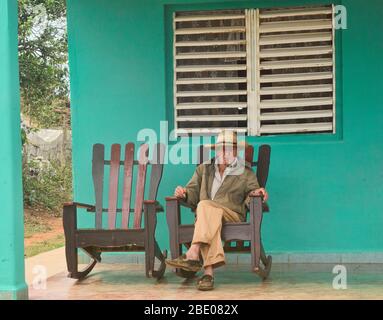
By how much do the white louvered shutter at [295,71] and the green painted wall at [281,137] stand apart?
0.34ft

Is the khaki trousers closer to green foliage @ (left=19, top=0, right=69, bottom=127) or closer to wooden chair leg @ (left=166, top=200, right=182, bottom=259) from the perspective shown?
wooden chair leg @ (left=166, top=200, right=182, bottom=259)

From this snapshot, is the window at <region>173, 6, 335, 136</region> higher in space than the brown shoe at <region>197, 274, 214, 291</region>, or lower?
higher

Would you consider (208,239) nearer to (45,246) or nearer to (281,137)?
(281,137)

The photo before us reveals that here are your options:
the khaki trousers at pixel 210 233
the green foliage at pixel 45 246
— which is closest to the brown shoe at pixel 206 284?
the khaki trousers at pixel 210 233

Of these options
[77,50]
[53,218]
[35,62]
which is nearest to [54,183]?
[53,218]

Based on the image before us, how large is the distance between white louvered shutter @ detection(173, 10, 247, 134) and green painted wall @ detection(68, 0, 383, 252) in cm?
12

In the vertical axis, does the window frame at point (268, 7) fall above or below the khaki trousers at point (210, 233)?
above

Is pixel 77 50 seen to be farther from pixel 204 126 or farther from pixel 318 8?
pixel 318 8

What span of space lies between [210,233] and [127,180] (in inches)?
51.4

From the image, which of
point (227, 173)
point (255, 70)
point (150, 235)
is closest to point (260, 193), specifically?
point (227, 173)

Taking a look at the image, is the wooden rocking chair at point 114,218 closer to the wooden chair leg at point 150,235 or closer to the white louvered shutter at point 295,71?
the wooden chair leg at point 150,235

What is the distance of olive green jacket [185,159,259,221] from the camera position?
231 inches

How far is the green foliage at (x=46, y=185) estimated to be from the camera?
1491 cm

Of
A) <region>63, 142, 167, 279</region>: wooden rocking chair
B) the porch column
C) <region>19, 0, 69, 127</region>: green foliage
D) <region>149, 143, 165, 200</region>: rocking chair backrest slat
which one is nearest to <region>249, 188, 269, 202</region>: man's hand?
<region>63, 142, 167, 279</region>: wooden rocking chair
